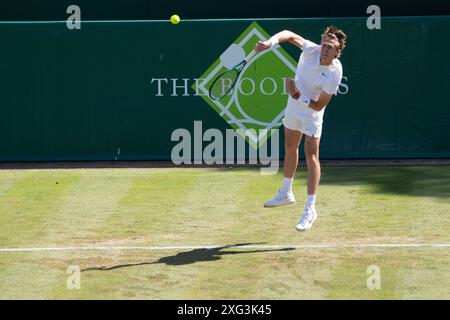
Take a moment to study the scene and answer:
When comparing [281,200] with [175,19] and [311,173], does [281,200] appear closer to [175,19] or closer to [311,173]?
[311,173]

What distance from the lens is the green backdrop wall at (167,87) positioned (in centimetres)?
1480

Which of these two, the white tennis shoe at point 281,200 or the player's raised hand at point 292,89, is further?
the white tennis shoe at point 281,200

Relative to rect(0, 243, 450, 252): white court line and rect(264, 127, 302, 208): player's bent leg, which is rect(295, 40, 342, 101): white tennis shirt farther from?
rect(0, 243, 450, 252): white court line

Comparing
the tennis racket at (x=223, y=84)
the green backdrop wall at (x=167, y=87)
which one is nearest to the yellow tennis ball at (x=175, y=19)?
the green backdrop wall at (x=167, y=87)

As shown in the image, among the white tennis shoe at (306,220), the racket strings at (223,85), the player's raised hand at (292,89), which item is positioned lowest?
the white tennis shoe at (306,220)

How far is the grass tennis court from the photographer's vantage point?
777 centimetres

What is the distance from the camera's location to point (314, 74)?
9.47 m

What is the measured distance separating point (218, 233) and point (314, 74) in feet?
6.03

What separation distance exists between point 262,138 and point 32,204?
4.25 m

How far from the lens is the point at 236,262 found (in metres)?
8.60

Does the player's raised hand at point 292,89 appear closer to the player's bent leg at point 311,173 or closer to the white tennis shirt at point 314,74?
the white tennis shirt at point 314,74

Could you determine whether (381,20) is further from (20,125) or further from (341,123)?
(20,125)

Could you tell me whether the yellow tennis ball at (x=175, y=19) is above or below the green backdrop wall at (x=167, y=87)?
above

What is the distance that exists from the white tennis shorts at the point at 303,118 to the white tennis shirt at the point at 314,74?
13cm
